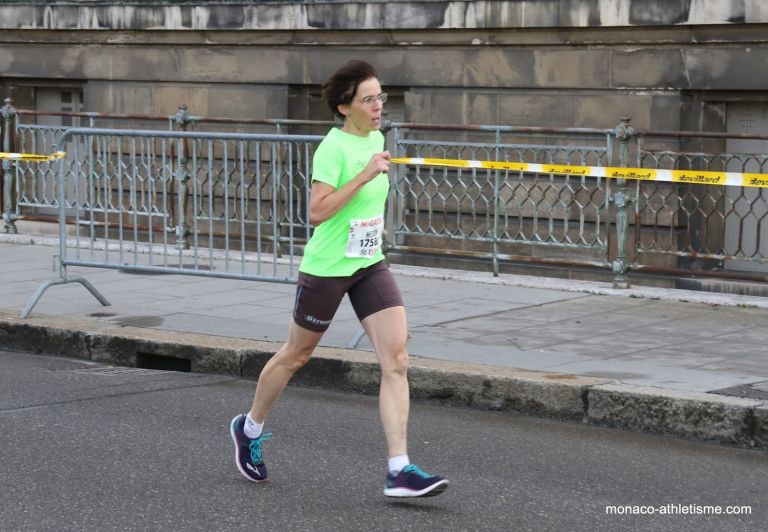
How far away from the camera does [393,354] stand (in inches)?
233

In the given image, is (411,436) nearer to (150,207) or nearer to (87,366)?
(87,366)

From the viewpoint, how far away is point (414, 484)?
5773 mm

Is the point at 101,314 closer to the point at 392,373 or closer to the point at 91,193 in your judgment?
the point at 91,193

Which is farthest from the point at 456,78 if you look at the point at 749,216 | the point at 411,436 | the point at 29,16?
the point at 411,436

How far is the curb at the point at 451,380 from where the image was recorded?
7.15 meters

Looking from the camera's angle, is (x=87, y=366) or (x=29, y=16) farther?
(x=29, y=16)

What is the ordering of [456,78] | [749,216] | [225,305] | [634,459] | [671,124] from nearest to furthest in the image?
1. [634,459]
2. [225,305]
3. [749,216]
4. [671,124]
5. [456,78]

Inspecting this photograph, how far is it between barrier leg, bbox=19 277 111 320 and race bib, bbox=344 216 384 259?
14.7 feet

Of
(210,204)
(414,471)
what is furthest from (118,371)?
(414,471)

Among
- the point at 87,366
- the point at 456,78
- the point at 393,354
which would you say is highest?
the point at 456,78

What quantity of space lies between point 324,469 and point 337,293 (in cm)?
84

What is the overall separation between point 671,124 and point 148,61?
6654 millimetres

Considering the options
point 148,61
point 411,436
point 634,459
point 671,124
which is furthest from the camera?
point 148,61
